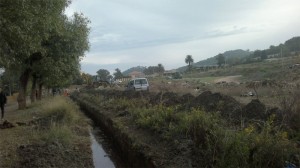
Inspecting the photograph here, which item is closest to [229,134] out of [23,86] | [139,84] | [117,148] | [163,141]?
[163,141]

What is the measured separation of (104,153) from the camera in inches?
546

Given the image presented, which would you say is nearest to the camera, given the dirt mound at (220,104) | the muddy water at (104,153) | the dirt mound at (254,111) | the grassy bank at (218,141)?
the grassy bank at (218,141)

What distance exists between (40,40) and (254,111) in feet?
41.6

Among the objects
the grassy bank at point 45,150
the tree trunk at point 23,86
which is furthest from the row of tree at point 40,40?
the grassy bank at point 45,150

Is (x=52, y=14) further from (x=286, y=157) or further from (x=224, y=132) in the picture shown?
(x=286, y=157)

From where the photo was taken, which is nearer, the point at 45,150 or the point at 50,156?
the point at 50,156

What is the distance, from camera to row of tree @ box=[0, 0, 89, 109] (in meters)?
14.6

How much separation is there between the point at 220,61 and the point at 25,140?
95.1 m

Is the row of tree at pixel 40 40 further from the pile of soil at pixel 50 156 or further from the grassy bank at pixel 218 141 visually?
the grassy bank at pixel 218 141

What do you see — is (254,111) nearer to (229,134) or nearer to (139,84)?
(229,134)

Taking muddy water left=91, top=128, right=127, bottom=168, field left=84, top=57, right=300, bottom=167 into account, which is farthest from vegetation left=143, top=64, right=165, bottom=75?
field left=84, top=57, right=300, bottom=167

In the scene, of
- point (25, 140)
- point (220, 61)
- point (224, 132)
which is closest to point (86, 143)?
point (25, 140)

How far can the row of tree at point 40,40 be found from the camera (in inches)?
574

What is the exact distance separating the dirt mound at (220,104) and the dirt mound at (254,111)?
0.29m
